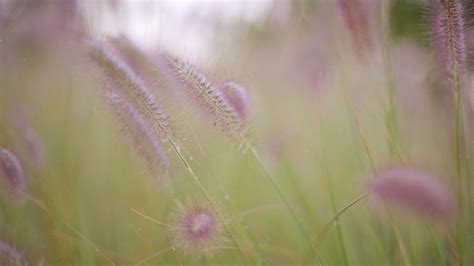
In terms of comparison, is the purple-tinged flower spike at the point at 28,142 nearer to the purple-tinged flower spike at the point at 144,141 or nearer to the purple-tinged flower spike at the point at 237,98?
the purple-tinged flower spike at the point at 144,141

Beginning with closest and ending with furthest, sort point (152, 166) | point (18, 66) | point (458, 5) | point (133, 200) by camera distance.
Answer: point (458, 5) → point (152, 166) → point (133, 200) → point (18, 66)

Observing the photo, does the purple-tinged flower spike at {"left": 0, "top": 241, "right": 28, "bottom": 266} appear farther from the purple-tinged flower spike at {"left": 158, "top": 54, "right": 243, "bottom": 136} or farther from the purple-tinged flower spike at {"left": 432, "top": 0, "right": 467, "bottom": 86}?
the purple-tinged flower spike at {"left": 432, "top": 0, "right": 467, "bottom": 86}

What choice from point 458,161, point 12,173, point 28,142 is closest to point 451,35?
point 458,161

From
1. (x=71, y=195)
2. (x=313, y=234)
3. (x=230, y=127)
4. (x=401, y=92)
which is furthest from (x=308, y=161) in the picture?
(x=230, y=127)

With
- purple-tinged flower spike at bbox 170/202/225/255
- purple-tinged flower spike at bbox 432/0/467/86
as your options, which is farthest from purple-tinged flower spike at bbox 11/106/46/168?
purple-tinged flower spike at bbox 432/0/467/86

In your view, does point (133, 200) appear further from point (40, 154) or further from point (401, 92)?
point (401, 92)

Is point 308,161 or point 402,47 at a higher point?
point 402,47

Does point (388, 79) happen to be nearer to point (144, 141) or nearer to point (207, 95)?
point (207, 95)
